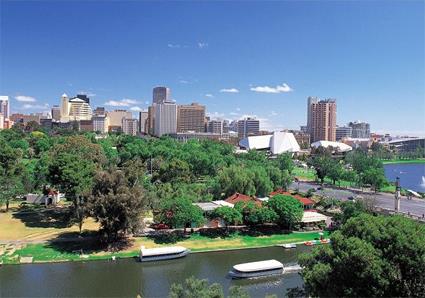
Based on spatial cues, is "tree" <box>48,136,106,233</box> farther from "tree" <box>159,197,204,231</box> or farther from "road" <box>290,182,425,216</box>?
"road" <box>290,182,425,216</box>

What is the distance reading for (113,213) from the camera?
2945 cm

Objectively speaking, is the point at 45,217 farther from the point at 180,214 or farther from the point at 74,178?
the point at 180,214

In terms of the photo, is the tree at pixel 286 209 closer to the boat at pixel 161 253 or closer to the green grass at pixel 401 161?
the boat at pixel 161 253

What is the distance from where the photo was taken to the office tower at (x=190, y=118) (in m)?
183

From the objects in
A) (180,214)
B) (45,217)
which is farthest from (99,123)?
(180,214)

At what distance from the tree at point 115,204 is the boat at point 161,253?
2.33m

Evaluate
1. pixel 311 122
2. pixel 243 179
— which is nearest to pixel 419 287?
pixel 243 179

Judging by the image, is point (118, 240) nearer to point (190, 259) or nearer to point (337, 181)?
point (190, 259)

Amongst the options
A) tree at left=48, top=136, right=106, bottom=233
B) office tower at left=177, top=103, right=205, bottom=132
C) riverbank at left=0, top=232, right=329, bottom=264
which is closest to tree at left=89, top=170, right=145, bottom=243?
riverbank at left=0, top=232, right=329, bottom=264

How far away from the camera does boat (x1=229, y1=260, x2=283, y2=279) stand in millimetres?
25344

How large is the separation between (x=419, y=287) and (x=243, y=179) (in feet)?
94.8

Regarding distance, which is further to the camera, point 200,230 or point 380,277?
Answer: point 200,230

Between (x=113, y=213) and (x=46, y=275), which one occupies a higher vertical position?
(x=113, y=213)

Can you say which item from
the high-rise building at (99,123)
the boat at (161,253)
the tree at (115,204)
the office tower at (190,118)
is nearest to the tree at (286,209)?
the boat at (161,253)
